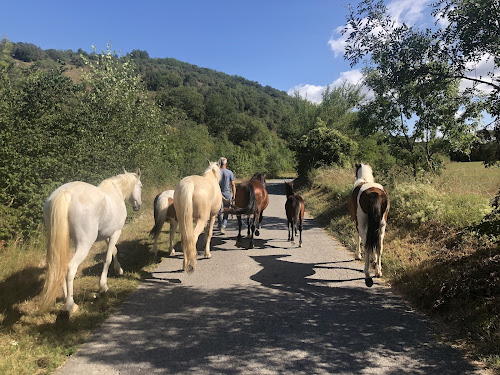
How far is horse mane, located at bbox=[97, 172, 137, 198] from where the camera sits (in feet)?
15.7

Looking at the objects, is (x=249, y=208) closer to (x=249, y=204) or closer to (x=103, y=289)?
(x=249, y=204)

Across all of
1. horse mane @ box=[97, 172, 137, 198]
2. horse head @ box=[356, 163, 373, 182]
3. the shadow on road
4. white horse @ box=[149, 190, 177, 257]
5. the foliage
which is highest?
the foliage

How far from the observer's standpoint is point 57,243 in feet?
11.3

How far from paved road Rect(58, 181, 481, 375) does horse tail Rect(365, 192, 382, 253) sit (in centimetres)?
69

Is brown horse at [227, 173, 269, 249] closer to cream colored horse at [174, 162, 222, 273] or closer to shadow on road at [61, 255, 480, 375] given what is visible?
cream colored horse at [174, 162, 222, 273]

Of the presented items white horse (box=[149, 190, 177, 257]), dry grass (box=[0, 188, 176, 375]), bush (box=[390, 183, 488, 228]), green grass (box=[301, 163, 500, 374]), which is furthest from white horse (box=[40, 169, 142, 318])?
bush (box=[390, 183, 488, 228])

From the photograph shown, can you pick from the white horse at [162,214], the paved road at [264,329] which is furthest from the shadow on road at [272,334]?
the white horse at [162,214]

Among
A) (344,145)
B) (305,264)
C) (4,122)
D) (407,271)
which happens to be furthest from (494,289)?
(344,145)

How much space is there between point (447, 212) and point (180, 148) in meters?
18.4

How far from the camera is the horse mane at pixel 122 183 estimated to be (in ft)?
15.7

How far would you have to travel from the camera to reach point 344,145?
2111 centimetres

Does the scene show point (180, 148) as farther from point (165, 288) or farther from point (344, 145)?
point (165, 288)

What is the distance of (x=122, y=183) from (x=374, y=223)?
4630mm

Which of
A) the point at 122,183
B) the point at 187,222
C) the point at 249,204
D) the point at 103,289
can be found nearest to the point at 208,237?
the point at 249,204
